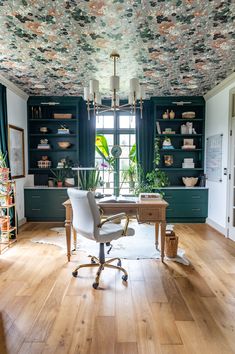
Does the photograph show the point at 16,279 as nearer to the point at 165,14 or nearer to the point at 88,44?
the point at 88,44

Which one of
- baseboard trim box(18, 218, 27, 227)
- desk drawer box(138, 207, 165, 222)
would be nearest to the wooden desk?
desk drawer box(138, 207, 165, 222)

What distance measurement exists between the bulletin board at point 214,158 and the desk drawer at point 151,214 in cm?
204

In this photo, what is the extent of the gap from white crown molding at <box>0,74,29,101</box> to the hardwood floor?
2.73 metres

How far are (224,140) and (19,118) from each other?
3899 millimetres

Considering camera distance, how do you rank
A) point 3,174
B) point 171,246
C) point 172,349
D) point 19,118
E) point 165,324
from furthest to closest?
point 19,118, point 3,174, point 171,246, point 165,324, point 172,349

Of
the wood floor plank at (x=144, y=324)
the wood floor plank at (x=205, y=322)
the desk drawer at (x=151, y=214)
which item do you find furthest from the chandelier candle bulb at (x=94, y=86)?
the wood floor plank at (x=205, y=322)

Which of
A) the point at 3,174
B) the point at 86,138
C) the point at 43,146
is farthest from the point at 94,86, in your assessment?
the point at 43,146

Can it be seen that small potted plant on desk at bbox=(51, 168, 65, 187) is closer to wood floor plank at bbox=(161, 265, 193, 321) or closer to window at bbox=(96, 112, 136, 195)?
window at bbox=(96, 112, 136, 195)

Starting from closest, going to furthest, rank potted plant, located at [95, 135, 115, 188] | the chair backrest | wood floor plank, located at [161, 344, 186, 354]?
1. wood floor plank, located at [161, 344, 186, 354]
2. the chair backrest
3. potted plant, located at [95, 135, 115, 188]

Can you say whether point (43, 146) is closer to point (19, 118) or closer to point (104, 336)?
point (19, 118)

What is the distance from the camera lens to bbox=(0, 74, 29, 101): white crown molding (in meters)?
4.07

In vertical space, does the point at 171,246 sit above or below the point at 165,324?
above

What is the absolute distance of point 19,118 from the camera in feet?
16.2

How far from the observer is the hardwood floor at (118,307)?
1.75 meters
